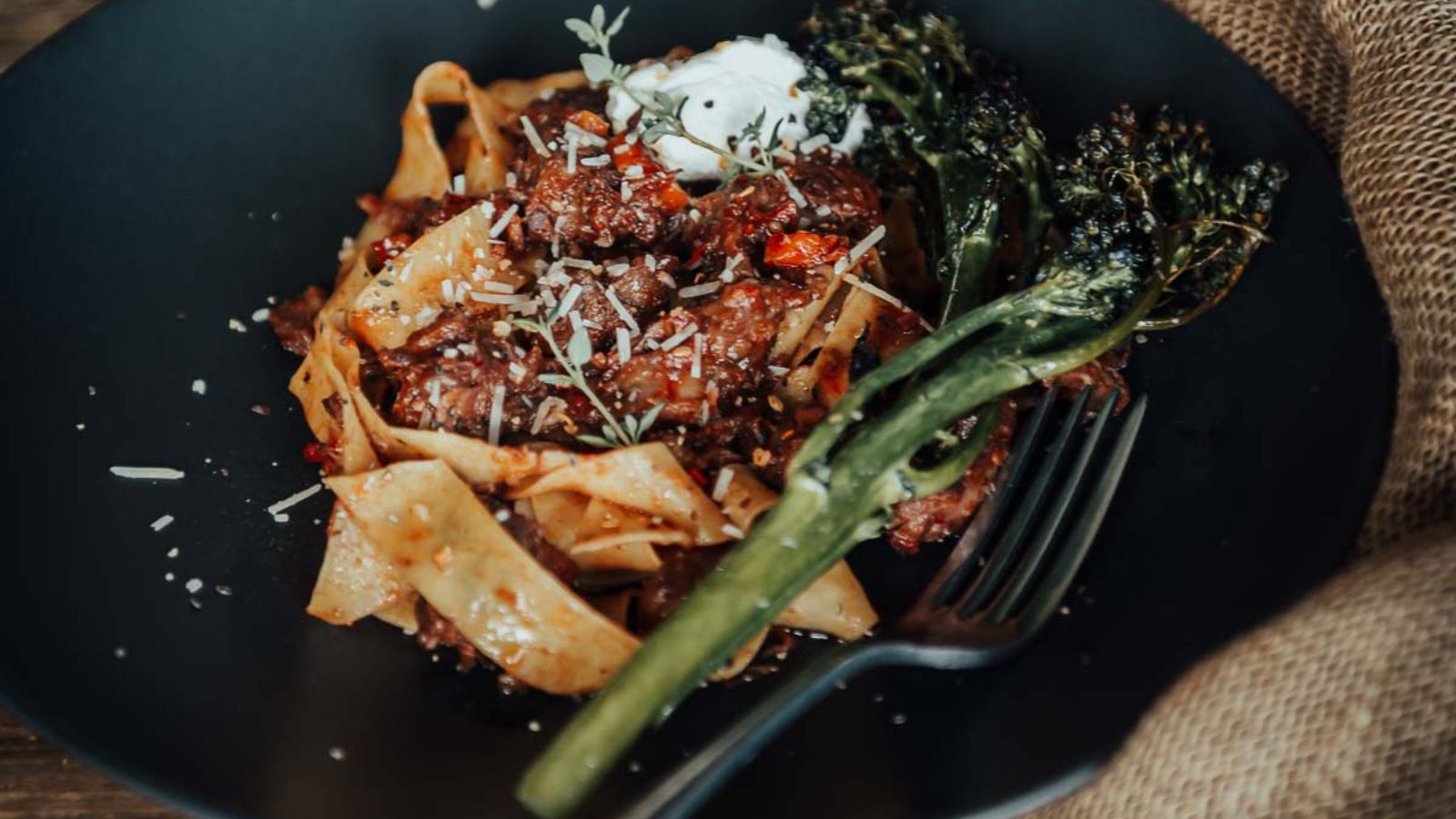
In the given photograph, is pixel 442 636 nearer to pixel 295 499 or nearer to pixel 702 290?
pixel 295 499

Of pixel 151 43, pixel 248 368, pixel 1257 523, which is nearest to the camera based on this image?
pixel 1257 523

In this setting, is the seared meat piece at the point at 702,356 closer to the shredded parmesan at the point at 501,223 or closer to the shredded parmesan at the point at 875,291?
the shredded parmesan at the point at 875,291

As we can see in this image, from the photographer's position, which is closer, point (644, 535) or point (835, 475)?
point (835, 475)

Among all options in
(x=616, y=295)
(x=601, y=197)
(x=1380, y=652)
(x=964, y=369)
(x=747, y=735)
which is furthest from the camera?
(x=601, y=197)

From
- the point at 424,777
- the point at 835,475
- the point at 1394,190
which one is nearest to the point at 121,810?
the point at 424,777

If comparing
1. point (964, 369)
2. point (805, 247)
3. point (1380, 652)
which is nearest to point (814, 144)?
point (805, 247)

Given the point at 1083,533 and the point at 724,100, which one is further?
the point at 724,100

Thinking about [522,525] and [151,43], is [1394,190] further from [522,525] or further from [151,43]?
[151,43]

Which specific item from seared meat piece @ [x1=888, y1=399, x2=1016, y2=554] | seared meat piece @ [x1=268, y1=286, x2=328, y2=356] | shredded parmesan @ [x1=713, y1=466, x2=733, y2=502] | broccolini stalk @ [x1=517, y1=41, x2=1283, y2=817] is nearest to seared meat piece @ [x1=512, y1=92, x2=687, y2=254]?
seared meat piece @ [x1=268, y1=286, x2=328, y2=356]
